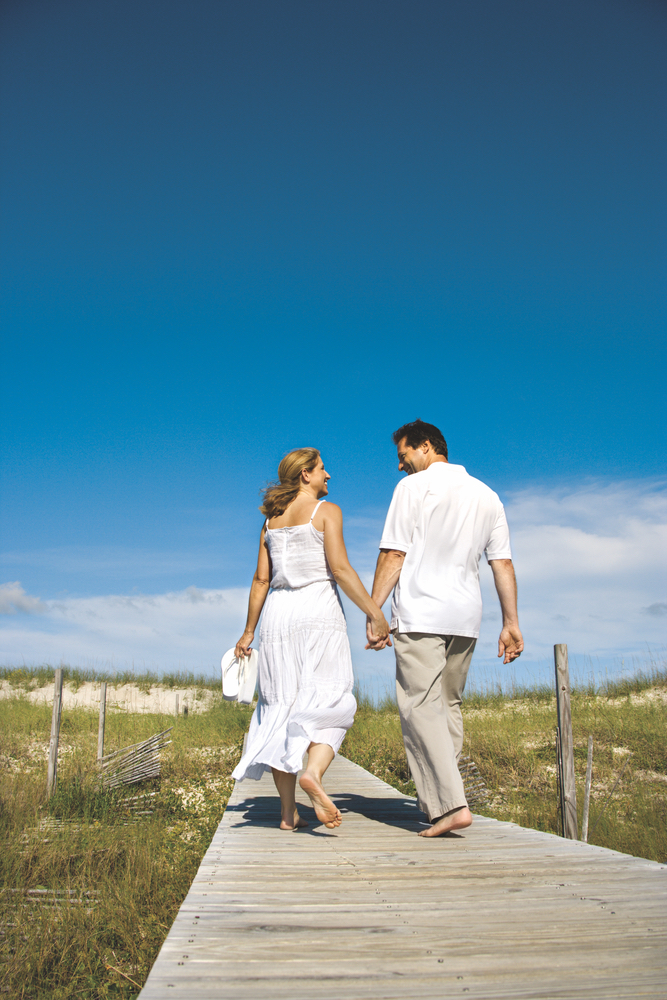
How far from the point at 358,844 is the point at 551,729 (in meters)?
11.8

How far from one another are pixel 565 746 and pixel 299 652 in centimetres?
429

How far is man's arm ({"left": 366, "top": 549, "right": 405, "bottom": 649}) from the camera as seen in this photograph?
3678 millimetres

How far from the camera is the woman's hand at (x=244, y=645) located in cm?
416

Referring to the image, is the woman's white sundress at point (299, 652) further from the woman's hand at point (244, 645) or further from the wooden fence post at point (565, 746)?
the wooden fence post at point (565, 746)

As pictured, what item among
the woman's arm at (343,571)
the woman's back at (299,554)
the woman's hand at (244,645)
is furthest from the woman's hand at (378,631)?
the woman's hand at (244,645)

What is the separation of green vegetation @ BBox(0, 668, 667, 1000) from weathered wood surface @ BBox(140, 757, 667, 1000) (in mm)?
1861

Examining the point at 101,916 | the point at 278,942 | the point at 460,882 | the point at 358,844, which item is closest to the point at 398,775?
the point at 101,916

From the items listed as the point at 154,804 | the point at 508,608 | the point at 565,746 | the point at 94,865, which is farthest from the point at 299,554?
the point at 154,804

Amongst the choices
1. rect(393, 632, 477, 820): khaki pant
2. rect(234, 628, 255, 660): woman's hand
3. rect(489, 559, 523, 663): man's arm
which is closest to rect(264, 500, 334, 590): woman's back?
rect(234, 628, 255, 660): woman's hand

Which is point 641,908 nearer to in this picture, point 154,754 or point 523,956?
point 523,956

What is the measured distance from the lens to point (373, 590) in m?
3.74

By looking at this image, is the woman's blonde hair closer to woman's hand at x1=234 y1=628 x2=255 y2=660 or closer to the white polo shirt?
the white polo shirt

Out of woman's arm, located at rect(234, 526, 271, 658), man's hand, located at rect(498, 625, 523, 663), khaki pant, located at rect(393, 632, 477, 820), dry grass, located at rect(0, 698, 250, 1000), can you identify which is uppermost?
woman's arm, located at rect(234, 526, 271, 658)

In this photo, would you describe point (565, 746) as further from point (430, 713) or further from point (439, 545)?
point (439, 545)
